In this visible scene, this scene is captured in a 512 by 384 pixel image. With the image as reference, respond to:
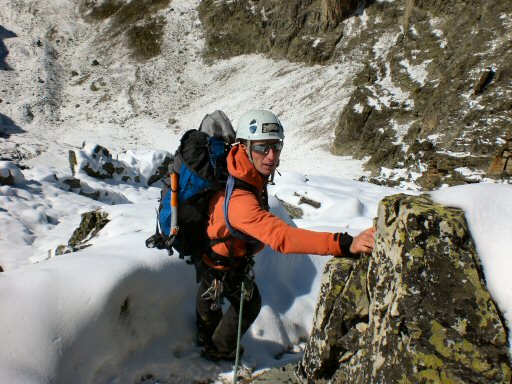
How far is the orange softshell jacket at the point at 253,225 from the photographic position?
255 centimetres

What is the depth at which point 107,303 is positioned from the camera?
3.30m

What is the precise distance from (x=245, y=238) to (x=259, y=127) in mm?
932

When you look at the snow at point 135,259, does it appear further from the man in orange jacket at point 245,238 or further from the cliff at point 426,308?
the man in orange jacket at point 245,238

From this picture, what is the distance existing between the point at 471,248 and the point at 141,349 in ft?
10.2

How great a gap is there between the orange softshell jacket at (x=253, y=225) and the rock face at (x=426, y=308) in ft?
1.36

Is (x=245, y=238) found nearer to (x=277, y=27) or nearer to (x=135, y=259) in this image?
(x=135, y=259)

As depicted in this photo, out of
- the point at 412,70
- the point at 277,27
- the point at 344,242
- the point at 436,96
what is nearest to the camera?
the point at 344,242

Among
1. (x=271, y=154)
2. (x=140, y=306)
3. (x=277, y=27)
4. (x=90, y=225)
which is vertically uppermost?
(x=277, y=27)

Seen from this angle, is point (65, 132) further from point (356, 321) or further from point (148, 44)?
point (356, 321)

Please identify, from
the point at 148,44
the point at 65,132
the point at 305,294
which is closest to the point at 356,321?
the point at 305,294

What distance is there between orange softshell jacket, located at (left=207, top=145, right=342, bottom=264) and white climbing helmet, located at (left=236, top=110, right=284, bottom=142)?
0.14 m

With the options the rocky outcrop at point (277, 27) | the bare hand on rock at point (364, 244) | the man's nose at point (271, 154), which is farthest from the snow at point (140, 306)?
the rocky outcrop at point (277, 27)

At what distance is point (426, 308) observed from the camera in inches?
85.2

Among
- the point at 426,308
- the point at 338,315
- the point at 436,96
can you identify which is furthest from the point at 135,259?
the point at 436,96
